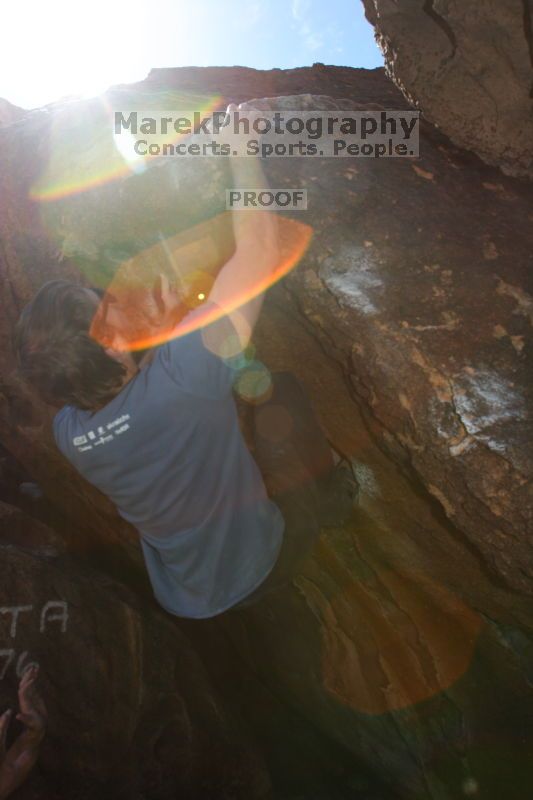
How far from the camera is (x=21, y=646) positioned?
3.04 metres

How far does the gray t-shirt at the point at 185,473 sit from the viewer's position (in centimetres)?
175

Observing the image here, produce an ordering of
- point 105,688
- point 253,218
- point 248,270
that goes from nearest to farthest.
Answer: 1. point 248,270
2. point 253,218
3. point 105,688

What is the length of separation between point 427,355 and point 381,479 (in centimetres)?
70

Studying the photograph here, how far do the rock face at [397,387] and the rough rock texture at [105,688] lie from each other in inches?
19.6

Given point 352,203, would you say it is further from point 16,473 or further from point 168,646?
point 16,473

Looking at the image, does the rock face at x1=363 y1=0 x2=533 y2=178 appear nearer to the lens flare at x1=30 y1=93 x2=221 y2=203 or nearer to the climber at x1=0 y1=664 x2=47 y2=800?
the lens flare at x1=30 y1=93 x2=221 y2=203

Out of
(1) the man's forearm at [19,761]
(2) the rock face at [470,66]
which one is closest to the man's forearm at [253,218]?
(2) the rock face at [470,66]

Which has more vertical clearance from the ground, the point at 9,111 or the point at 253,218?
the point at 9,111

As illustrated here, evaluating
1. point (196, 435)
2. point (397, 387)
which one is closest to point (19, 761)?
point (196, 435)

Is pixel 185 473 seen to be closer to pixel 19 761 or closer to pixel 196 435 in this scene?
pixel 196 435

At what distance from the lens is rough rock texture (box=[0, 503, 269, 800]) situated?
9.95 ft

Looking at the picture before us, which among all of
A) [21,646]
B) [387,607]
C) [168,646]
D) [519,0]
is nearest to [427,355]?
[519,0]

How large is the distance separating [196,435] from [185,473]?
17 cm

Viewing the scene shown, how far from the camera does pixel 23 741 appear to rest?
9.21ft
